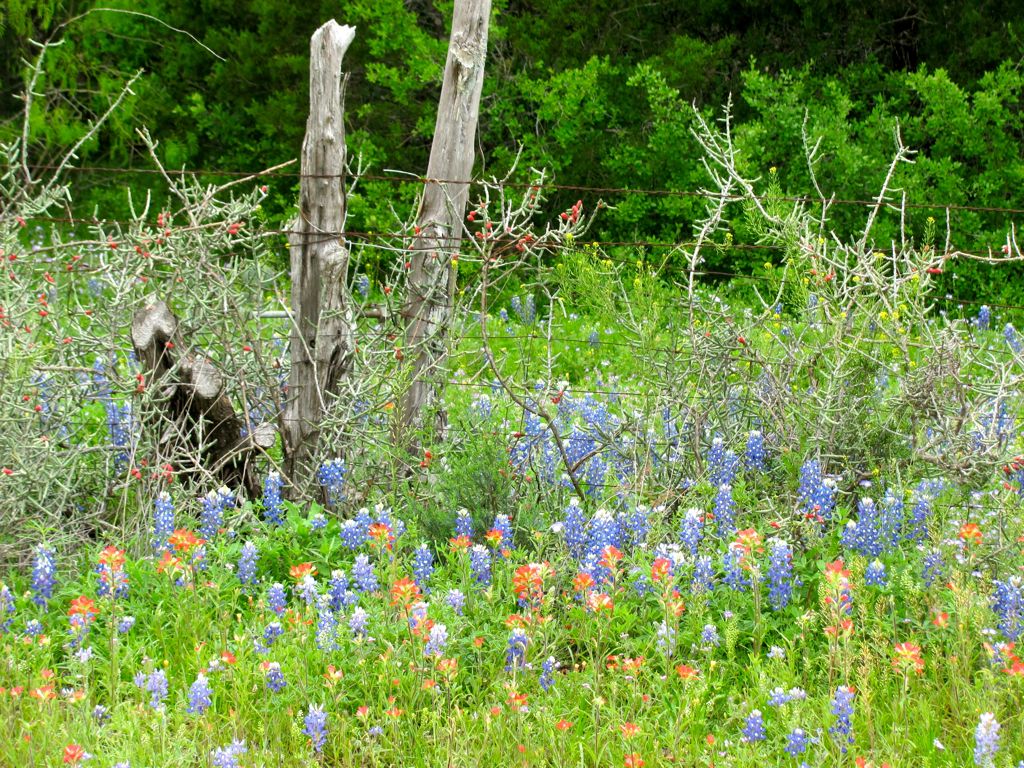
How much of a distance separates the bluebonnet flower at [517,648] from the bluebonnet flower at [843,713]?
2.65 feet

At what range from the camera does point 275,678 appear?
126 inches

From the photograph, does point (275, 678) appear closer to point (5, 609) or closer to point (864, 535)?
point (5, 609)

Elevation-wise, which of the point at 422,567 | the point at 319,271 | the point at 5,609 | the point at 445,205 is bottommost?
the point at 5,609

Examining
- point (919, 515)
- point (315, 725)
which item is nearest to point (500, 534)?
point (315, 725)

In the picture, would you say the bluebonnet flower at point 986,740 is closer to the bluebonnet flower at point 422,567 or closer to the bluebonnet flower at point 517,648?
the bluebonnet flower at point 517,648

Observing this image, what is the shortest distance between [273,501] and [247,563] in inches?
21.5

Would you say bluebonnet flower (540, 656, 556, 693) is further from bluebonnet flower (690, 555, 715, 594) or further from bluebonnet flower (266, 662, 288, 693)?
bluebonnet flower (266, 662, 288, 693)

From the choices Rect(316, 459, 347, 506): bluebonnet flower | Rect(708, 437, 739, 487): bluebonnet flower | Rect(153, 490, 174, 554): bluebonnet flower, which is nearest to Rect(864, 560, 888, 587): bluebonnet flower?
Rect(708, 437, 739, 487): bluebonnet flower

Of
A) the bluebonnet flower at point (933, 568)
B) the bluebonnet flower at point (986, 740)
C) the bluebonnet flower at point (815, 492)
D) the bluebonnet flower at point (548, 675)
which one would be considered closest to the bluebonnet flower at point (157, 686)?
the bluebonnet flower at point (548, 675)

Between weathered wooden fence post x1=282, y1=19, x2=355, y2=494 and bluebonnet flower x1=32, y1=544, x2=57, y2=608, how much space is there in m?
1.12

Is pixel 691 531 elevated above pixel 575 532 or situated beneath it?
elevated above

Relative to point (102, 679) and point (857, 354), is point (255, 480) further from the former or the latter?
point (857, 354)

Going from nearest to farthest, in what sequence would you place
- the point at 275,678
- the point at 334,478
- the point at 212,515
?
the point at 275,678 < the point at 212,515 < the point at 334,478

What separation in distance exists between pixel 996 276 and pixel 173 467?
7.48m
